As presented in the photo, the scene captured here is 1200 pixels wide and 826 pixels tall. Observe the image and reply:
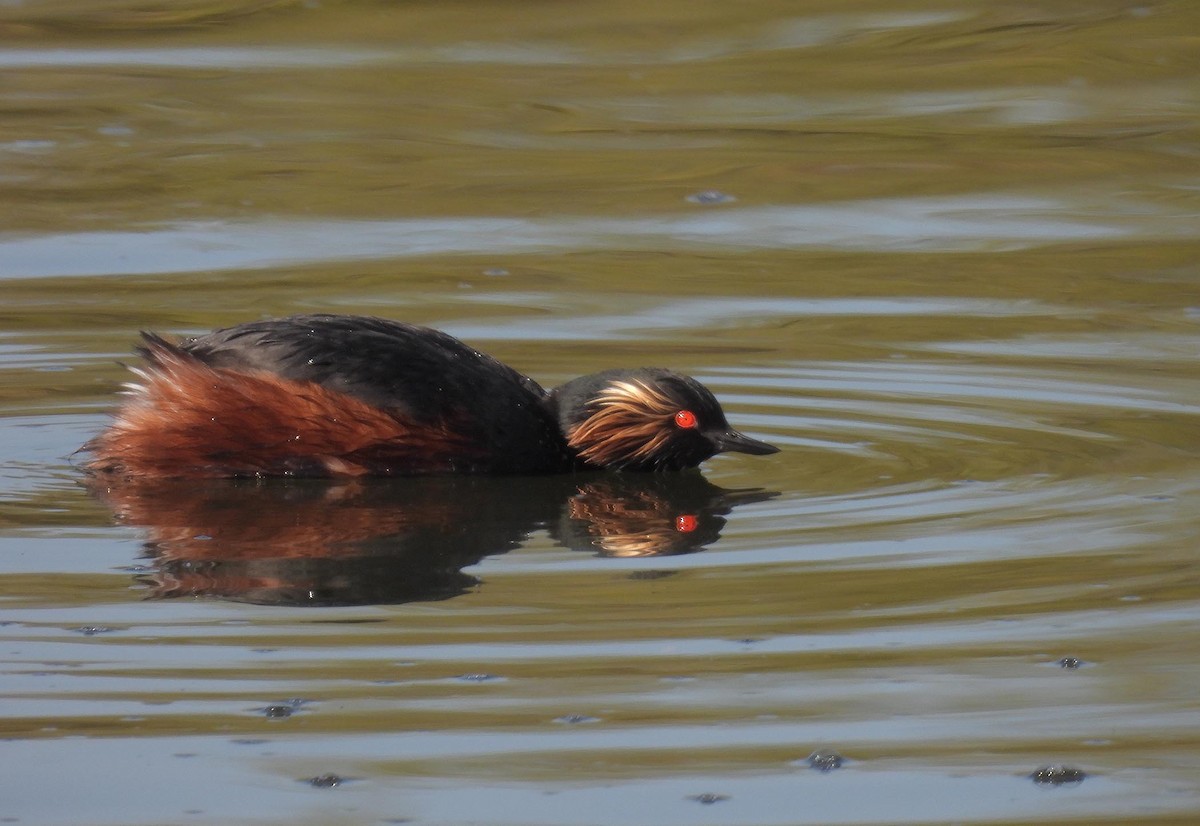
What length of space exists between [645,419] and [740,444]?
41 centimetres

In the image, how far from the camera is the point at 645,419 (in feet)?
28.7

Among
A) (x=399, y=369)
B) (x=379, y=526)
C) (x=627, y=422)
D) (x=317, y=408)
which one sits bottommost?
(x=379, y=526)

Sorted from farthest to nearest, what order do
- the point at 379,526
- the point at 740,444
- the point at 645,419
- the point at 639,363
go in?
the point at 639,363 → the point at 645,419 → the point at 740,444 → the point at 379,526

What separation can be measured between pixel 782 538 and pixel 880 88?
356 inches

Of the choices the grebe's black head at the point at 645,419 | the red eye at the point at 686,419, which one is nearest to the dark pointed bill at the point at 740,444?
the grebe's black head at the point at 645,419

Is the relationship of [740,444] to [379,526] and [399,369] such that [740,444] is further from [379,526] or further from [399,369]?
[379,526]

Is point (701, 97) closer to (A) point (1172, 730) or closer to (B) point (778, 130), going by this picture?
(B) point (778, 130)

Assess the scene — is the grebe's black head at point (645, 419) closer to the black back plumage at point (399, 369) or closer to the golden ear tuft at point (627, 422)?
the golden ear tuft at point (627, 422)

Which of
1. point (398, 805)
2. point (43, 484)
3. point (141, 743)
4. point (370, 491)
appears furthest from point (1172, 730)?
point (43, 484)

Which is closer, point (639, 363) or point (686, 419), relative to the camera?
point (686, 419)

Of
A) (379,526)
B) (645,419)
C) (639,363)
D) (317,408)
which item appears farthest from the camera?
(639,363)

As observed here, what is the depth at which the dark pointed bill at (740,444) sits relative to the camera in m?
8.60

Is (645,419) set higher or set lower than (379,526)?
higher

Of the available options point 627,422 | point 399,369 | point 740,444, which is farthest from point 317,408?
point 740,444
